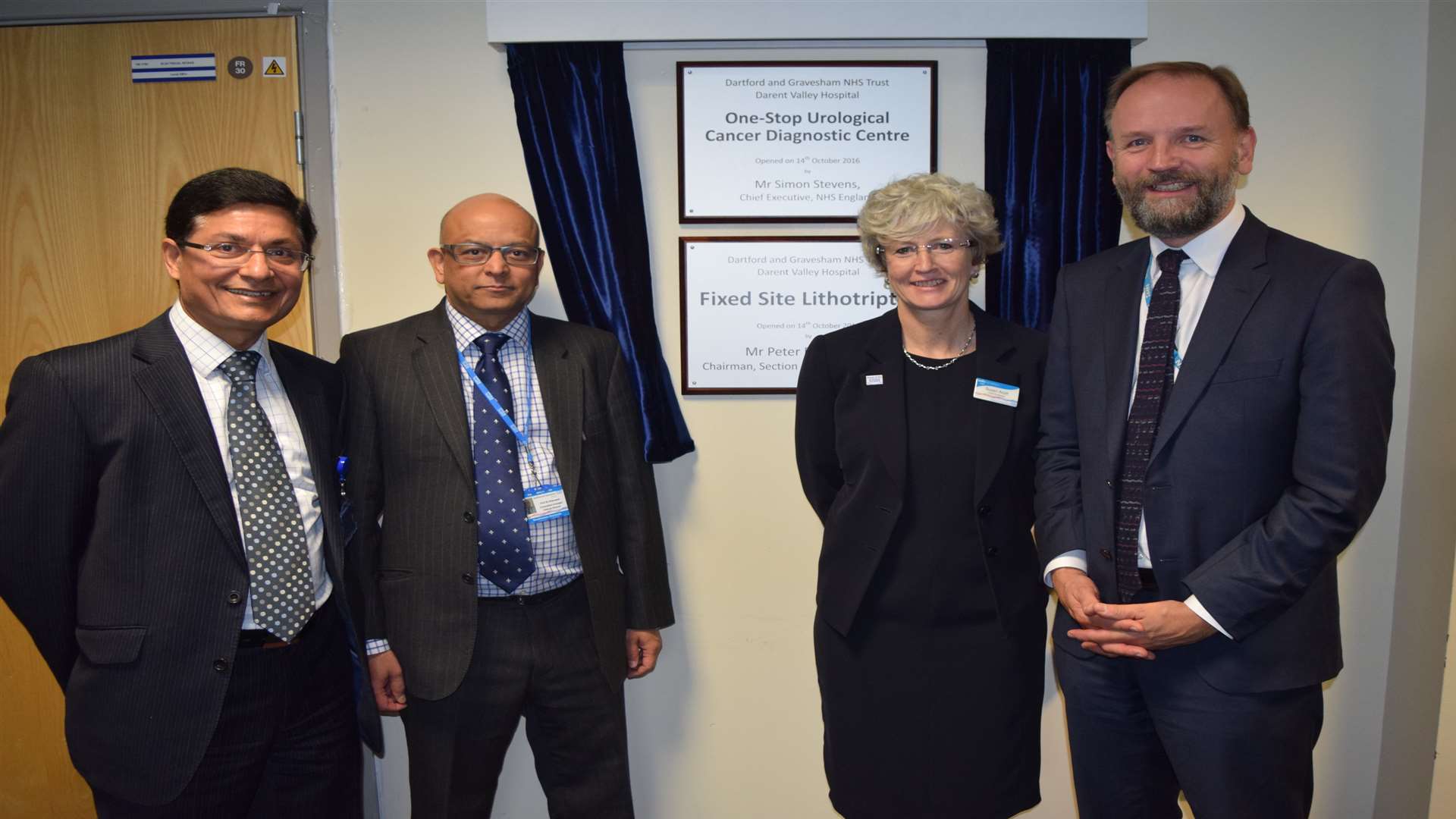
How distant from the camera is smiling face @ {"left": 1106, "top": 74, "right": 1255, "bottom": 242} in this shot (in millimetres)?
1755

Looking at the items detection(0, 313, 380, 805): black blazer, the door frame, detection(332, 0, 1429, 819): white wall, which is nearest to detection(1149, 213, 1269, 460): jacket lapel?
detection(332, 0, 1429, 819): white wall

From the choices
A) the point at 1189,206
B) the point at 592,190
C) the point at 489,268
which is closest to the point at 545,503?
the point at 489,268

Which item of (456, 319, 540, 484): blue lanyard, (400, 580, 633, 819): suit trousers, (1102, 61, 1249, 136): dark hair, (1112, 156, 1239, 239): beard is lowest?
(400, 580, 633, 819): suit trousers

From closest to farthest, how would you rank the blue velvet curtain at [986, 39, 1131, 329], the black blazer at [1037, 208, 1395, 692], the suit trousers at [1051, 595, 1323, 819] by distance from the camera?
the black blazer at [1037, 208, 1395, 692] → the suit trousers at [1051, 595, 1323, 819] → the blue velvet curtain at [986, 39, 1131, 329]

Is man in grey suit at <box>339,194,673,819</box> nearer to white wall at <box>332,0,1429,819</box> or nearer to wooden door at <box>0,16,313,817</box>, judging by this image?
white wall at <box>332,0,1429,819</box>

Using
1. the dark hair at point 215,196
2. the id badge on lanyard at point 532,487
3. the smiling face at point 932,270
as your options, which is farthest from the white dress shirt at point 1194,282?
the dark hair at point 215,196

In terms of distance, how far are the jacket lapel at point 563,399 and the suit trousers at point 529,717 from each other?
1.03 ft

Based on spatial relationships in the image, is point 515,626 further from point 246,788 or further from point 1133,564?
point 1133,564

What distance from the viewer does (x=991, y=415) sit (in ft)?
6.58

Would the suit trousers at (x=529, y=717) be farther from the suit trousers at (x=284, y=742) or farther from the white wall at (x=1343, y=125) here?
the white wall at (x=1343, y=125)

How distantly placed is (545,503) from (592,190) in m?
1.06

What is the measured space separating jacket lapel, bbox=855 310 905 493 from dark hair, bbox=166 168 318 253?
53.1 inches

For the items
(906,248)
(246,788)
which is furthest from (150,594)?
(906,248)

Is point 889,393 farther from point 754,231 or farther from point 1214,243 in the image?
point 754,231
